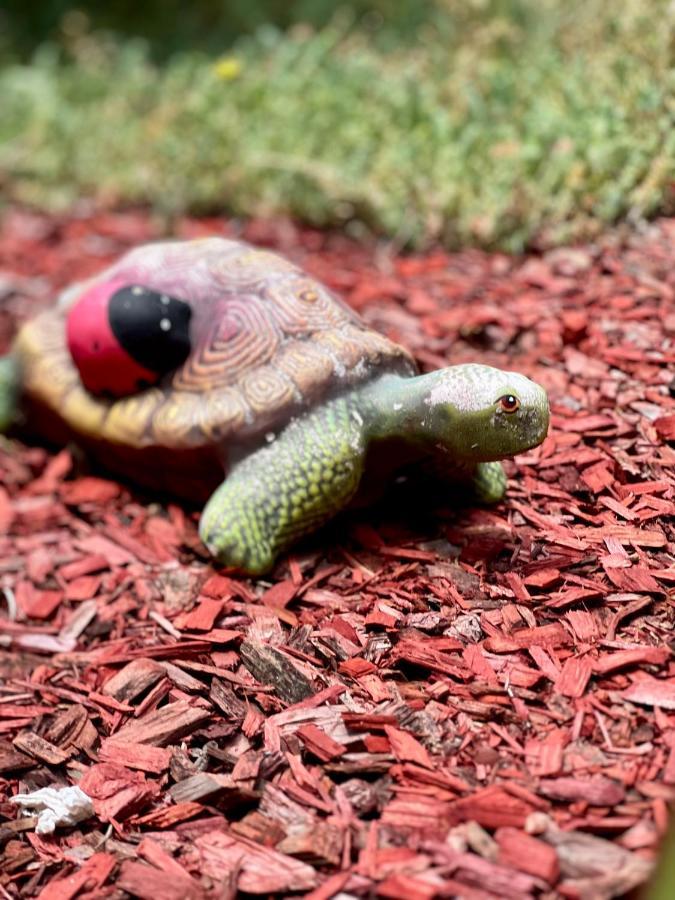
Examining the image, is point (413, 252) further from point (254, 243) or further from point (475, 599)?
point (475, 599)

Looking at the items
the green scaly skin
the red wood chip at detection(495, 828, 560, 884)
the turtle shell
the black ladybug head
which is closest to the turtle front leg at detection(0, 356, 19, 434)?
the turtle shell

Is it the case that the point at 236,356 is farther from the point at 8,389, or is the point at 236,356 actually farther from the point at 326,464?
the point at 8,389

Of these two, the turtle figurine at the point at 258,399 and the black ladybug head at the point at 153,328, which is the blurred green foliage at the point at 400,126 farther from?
the black ladybug head at the point at 153,328

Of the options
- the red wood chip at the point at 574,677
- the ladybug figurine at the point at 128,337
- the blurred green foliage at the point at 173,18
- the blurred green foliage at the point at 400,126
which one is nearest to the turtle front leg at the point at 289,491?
the ladybug figurine at the point at 128,337

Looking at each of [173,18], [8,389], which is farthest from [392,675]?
[173,18]

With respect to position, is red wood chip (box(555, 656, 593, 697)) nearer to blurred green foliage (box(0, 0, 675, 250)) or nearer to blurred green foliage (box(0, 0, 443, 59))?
blurred green foliage (box(0, 0, 675, 250))

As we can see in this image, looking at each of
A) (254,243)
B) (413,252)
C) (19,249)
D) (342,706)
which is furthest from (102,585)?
(19,249)

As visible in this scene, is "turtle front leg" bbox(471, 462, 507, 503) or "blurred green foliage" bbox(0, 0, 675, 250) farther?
"blurred green foliage" bbox(0, 0, 675, 250)
